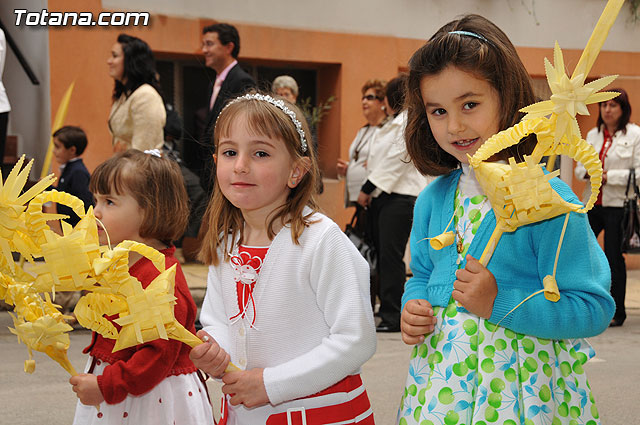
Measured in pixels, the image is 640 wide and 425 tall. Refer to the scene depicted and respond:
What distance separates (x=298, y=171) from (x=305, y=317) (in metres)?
0.36

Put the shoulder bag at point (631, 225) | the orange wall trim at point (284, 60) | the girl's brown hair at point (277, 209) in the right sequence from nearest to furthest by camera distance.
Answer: the girl's brown hair at point (277, 209), the shoulder bag at point (631, 225), the orange wall trim at point (284, 60)

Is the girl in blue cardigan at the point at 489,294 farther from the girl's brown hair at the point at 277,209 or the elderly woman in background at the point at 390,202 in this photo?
the elderly woman in background at the point at 390,202

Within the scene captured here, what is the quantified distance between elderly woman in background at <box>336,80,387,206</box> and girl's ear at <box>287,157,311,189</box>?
Answer: 316cm

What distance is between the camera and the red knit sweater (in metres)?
1.86

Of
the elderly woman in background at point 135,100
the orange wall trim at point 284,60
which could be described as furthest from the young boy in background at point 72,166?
the orange wall trim at point 284,60

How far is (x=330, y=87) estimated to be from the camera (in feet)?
25.7

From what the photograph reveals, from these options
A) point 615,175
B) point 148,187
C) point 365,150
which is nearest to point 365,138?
point 365,150

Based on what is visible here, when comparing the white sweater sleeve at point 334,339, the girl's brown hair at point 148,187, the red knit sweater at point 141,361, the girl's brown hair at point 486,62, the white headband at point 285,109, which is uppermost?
the girl's brown hair at point 486,62

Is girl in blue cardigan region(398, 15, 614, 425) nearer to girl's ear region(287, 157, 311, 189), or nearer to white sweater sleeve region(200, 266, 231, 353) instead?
girl's ear region(287, 157, 311, 189)

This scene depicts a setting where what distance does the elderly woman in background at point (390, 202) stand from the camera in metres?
4.59

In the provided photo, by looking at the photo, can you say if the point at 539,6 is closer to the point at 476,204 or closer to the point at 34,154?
the point at 34,154

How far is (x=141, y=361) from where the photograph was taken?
6.16ft

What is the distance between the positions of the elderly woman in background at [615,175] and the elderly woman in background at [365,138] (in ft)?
4.85

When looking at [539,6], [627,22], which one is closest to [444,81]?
[539,6]
